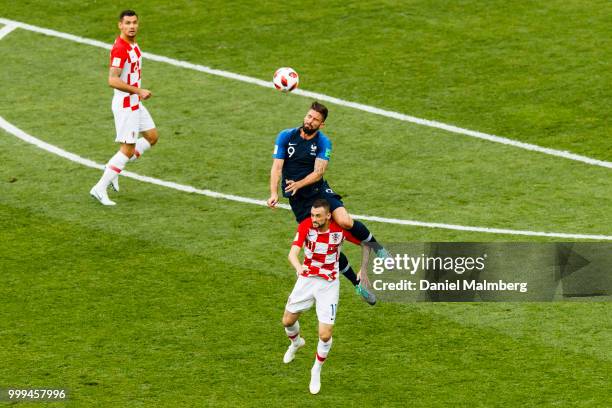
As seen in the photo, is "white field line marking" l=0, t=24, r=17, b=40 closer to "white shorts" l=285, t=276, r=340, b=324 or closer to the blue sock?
the blue sock

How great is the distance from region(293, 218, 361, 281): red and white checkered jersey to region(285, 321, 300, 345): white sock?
70cm

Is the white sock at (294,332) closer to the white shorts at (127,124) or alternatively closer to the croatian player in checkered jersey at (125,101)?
the croatian player in checkered jersey at (125,101)

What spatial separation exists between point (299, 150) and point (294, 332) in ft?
7.79

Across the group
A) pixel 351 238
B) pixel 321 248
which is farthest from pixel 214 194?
pixel 321 248

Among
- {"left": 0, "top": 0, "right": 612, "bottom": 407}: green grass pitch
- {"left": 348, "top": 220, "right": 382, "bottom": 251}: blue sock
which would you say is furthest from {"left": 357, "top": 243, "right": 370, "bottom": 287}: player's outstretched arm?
{"left": 0, "top": 0, "right": 612, "bottom": 407}: green grass pitch

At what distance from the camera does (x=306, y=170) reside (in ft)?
50.7

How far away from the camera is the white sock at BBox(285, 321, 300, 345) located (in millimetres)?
13992

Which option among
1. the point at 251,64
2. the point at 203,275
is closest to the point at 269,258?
the point at 203,275

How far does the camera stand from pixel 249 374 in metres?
13.8

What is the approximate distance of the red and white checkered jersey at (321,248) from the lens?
13.5 m

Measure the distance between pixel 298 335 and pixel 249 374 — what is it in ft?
2.32

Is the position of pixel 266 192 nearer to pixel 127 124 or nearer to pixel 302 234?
pixel 127 124

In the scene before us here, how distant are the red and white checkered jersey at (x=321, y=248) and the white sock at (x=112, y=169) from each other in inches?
214

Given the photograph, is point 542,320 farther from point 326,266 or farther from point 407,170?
point 407,170
